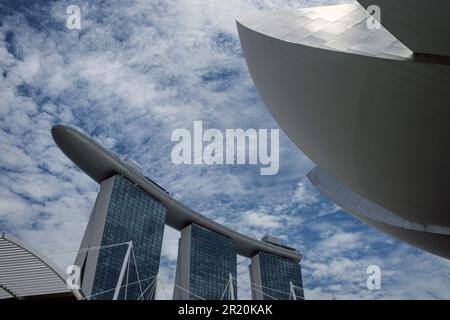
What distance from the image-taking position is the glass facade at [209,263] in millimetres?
82375

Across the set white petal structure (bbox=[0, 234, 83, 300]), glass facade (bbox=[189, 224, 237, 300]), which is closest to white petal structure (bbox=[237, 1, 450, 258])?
white petal structure (bbox=[0, 234, 83, 300])

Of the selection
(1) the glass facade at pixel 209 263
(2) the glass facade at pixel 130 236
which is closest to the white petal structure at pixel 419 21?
(2) the glass facade at pixel 130 236

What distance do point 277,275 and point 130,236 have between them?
4493 cm

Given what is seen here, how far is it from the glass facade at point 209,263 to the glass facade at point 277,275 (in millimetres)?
10516

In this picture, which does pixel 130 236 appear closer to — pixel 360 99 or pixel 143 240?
pixel 143 240

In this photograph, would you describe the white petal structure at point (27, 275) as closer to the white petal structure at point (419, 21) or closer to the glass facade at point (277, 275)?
the white petal structure at point (419, 21)

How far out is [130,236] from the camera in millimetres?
69812

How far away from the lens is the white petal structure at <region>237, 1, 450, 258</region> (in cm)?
1223

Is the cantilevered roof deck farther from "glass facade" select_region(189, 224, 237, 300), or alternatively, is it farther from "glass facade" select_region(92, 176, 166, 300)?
"glass facade" select_region(189, 224, 237, 300)

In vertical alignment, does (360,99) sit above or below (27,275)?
above

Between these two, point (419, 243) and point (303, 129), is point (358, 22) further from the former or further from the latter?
point (419, 243)

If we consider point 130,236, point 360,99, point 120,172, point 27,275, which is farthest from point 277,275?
point 360,99

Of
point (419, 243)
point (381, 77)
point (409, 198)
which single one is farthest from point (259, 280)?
point (381, 77)
